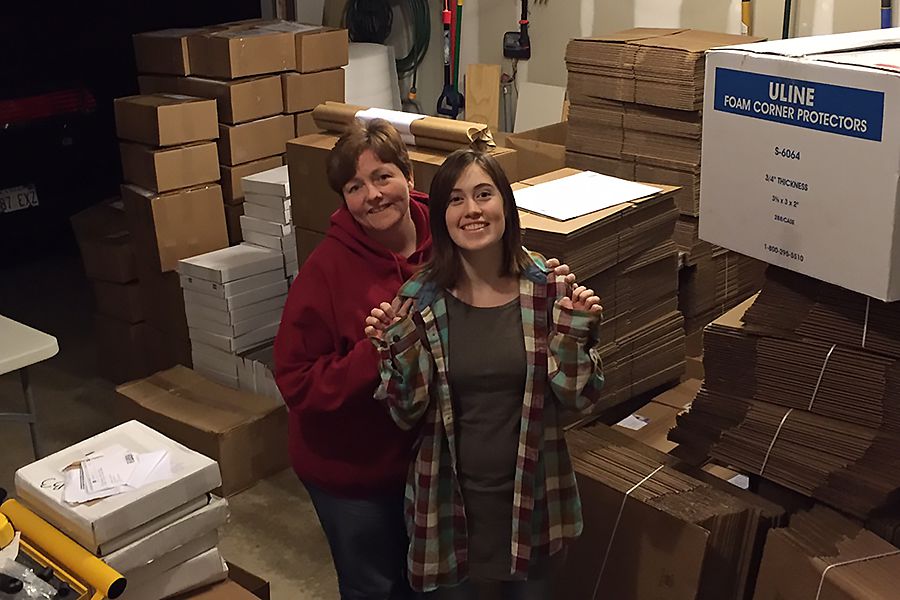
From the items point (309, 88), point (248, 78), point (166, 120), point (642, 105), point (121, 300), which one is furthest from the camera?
point (309, 88)

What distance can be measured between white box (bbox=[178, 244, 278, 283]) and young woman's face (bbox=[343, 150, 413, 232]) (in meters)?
1.83

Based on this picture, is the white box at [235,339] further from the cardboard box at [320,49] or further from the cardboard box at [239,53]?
Answer: the cardboard box at [320,49]

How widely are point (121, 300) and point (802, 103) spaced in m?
3.08

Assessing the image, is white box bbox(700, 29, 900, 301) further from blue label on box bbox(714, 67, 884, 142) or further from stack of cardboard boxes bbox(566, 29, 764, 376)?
stack of cardboard boxes bbox(566, 29, 764, 376)

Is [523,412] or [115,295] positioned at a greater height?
[523,412]

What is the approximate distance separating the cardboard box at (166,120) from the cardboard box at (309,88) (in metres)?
0.37

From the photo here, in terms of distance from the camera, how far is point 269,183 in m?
3.93

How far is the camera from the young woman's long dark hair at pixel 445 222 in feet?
6.25

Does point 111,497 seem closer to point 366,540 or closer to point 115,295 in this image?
point 366,540

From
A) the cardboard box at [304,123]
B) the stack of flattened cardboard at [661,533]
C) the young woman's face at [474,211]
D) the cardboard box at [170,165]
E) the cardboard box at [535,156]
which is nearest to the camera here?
the young woman's face at [474,211]

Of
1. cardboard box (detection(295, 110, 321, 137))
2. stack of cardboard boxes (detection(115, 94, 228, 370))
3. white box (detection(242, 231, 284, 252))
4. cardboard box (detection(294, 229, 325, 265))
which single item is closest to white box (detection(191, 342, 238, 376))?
stack of cardboard boxes (detection(115, 94, 228, 370))

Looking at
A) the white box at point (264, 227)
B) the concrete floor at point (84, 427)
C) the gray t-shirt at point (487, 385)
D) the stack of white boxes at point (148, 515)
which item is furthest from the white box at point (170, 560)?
the white box at point (264, 227)

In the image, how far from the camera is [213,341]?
3912 millimetres

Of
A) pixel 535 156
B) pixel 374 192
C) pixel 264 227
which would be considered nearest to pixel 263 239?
pixel 264 227
